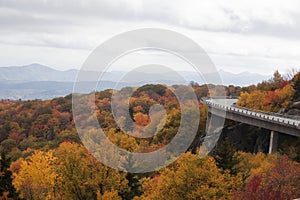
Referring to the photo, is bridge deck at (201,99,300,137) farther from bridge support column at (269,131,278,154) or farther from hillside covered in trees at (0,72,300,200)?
hillside covered in trees at (0,72,300,200)

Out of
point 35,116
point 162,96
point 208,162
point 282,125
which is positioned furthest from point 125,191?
point 35,116

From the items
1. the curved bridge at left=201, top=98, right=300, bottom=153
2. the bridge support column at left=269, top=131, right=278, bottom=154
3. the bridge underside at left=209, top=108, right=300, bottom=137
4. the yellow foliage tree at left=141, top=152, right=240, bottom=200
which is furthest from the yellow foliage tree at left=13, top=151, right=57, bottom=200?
the bridge underside at left=209, top=108, right=300, bottom=137

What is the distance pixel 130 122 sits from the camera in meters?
62.1

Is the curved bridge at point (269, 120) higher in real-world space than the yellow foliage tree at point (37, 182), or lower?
higher

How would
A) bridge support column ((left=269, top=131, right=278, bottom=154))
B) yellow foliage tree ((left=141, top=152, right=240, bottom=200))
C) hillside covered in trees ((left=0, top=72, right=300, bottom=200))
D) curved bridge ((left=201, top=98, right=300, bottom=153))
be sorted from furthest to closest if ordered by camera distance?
bridge support column ((left=269, top=131, right=278, bottom=154))
curved bridge ((left=201, top=98, right=300, bottom=153))
hillside covered in trees ((left=0, top=72, right=300, bottom=200))
yellow foliage tree ((left=141, top=152, right=240, bottom=200))

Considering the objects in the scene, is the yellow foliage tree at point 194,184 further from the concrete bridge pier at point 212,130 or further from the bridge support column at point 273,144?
the bridge support column at point 273,144

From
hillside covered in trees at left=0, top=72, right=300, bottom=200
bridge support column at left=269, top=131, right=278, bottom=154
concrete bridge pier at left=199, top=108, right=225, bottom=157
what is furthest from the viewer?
concrete bridge pier at left=199, top=108, right=225, bottom=157

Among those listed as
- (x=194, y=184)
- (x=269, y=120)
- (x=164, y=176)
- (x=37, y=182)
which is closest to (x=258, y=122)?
(x=269, y=120)

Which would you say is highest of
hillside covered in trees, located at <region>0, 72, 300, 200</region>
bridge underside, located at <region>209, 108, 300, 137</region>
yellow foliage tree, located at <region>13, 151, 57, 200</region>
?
bridge underside, located at <region>209, 108, 300, 137</region>

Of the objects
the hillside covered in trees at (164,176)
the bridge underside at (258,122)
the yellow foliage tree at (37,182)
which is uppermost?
the bridge underside at (258,122)

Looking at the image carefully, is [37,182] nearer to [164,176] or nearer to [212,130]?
[164,176]

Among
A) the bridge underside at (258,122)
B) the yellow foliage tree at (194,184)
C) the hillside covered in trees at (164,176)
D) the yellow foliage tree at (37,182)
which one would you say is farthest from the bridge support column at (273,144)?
A: the yellow foliage tree at (37,182)

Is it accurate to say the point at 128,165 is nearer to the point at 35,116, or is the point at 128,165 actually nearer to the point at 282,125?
the point at 282,125

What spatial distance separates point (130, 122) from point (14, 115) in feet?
→ 225
